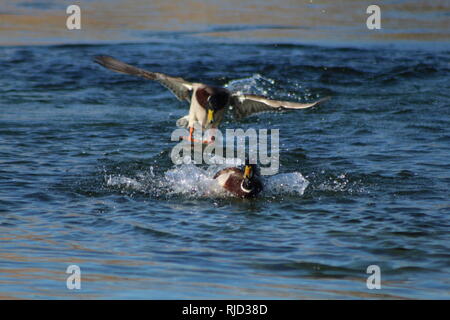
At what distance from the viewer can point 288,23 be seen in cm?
1802

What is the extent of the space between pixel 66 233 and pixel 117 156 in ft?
9.68

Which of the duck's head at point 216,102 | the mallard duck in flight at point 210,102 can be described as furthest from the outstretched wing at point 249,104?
the duck's head at point 216,102

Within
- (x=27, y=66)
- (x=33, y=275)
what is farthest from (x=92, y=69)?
(x=33, y=275)

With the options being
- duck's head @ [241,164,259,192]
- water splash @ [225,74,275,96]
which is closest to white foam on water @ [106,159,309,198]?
duck's head @ [241,164,259,192]

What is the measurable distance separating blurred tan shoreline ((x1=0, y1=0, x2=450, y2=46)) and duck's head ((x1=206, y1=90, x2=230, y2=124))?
25.3 ft

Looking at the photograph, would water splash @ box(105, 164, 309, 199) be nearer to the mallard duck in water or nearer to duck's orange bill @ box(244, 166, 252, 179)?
the mallard duck in water

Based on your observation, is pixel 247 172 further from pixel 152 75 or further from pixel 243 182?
pixel 152 75

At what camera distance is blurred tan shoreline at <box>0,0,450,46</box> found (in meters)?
16.9

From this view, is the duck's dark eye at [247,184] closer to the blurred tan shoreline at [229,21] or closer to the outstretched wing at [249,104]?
the outstretched wing at [249,104]

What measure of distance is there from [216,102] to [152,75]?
78 centimetres

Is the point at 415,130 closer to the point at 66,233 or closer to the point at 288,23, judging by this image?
the point at 66,233

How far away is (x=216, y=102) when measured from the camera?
886cm

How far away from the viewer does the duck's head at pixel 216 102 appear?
29.0 ft
